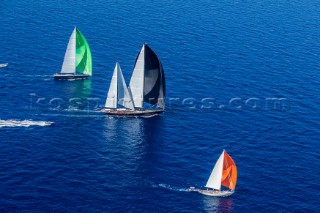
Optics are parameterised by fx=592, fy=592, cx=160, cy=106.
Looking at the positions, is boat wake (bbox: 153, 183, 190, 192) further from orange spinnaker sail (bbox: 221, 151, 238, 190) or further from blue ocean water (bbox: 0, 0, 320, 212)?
orange spinnaker sail (bbox: 221, 151, 238, 190)

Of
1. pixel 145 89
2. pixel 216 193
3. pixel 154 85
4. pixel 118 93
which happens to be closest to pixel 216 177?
pixel 216 193

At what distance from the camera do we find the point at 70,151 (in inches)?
6427

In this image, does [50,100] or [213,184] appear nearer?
[213,184]

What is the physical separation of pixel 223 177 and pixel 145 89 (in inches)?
2133

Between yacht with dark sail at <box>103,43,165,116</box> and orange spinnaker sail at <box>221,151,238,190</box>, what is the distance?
47314mm

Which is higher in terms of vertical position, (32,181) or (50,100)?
(50,100)

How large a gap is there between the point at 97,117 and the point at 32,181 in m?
43.6

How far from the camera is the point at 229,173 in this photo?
148 metres

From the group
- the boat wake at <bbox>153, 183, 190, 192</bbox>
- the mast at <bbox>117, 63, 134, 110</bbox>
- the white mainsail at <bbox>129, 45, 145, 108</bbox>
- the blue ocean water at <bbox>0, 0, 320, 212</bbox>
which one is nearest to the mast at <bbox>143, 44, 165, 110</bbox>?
the white mainsail at <bbox>129, 45, 145, 108</bbox>

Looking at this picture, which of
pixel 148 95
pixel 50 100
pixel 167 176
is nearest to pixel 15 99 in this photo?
pixel 50 100

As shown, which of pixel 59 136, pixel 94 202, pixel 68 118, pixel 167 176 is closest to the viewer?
pixel 94 202

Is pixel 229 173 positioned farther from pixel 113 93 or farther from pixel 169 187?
pixel 113 93

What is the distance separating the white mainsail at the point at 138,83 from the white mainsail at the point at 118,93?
225 cm

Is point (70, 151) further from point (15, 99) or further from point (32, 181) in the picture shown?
point (15, 99)
